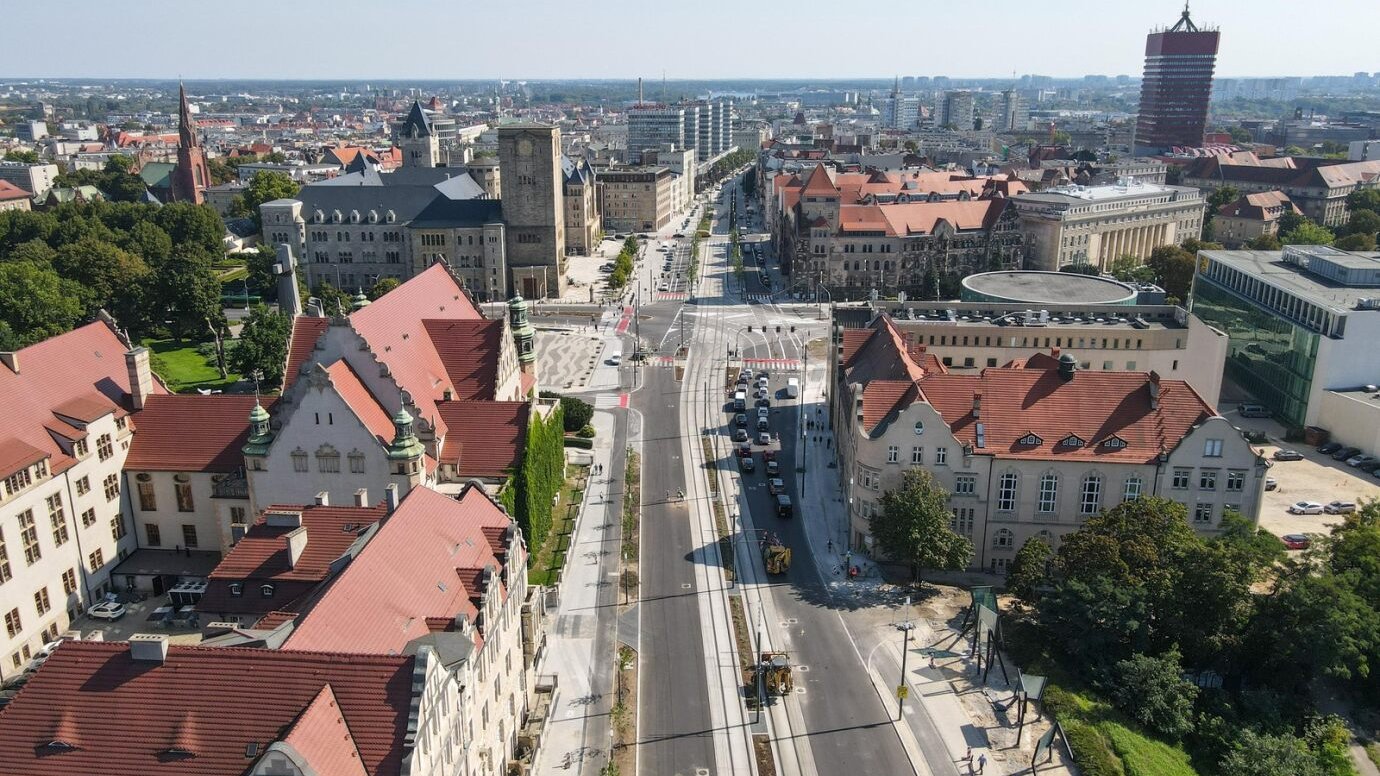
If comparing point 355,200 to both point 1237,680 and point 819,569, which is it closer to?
point 819,569

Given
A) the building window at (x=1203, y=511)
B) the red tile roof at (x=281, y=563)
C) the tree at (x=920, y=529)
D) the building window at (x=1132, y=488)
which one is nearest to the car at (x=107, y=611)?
the red tile roof at (x=281, y=563)

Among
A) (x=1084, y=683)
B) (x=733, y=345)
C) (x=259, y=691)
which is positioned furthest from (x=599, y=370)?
Result: (x=259, y=691)

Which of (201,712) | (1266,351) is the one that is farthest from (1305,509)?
(201,712)

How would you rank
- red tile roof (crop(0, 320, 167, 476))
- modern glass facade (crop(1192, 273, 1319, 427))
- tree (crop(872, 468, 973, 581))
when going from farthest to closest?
modern glass facade (crop(1192, 273, 1319, 427))
tree (crop(872, 468, 973, 581))
red tile roof (crop(0, 320, 167, 476))

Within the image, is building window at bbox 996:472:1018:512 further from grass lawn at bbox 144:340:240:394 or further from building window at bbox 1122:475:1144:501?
grass lawn at bbox 144:340:240:394

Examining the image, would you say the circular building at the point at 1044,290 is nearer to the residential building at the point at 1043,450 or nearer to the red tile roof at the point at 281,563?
the residential building at the point at 1043,450

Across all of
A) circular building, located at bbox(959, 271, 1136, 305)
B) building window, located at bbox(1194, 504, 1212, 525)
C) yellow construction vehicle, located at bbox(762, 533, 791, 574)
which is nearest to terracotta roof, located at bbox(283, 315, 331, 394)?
yellow construction vehicle, located at bbox(762, 533, 791, 574)
